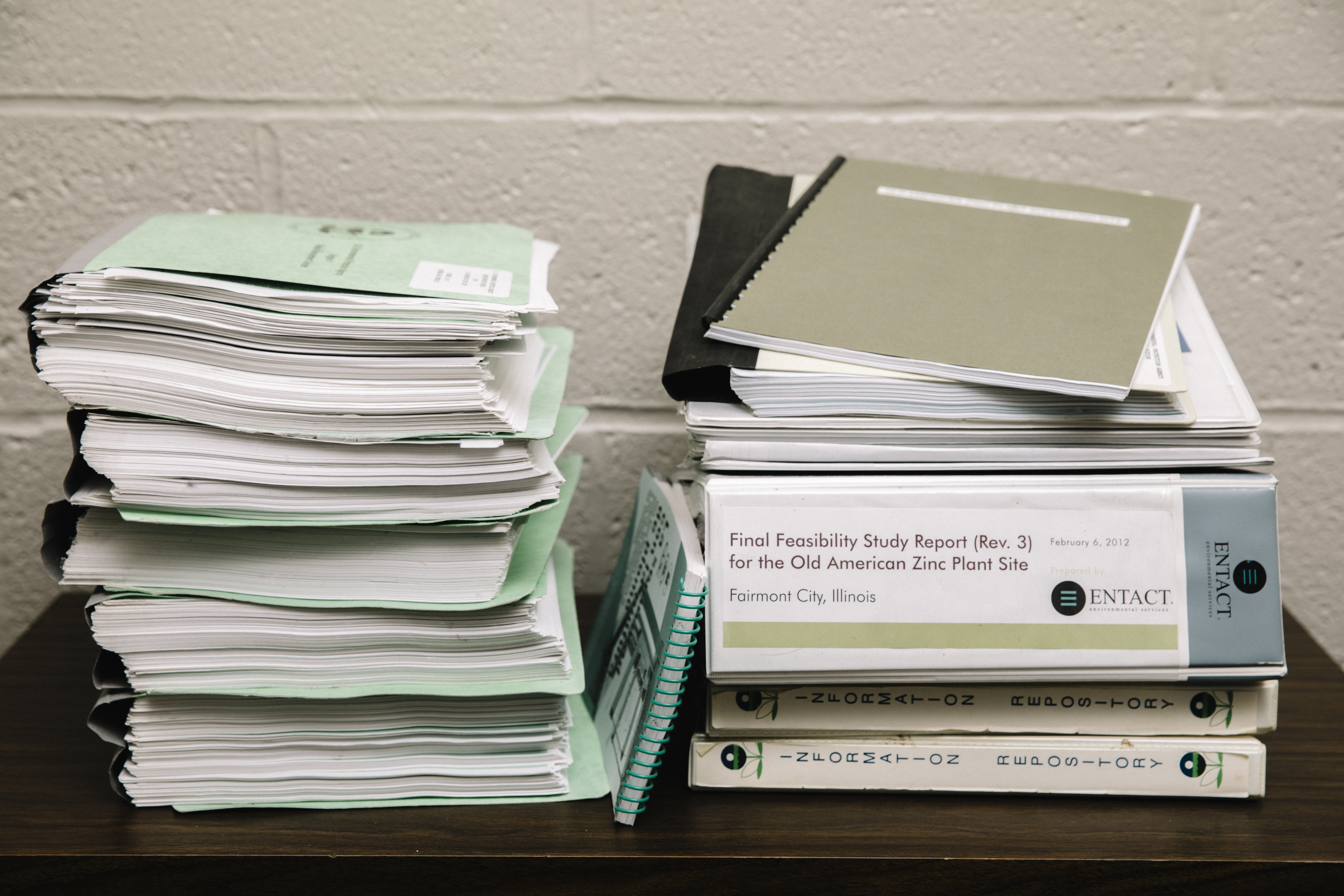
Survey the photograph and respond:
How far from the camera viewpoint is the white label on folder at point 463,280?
1.78ft

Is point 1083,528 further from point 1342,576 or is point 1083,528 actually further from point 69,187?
point 69,187

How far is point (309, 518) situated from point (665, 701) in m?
0.23

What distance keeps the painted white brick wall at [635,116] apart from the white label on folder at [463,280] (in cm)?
38

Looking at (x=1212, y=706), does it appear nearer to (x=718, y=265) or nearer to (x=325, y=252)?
(x=718, y=265)

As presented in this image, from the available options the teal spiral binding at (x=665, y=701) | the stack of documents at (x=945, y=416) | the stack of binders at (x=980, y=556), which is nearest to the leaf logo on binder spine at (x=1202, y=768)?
the stack of binders at (x=980, y=556)

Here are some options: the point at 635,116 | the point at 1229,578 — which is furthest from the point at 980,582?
the point at 635,116

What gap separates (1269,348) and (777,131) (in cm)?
58

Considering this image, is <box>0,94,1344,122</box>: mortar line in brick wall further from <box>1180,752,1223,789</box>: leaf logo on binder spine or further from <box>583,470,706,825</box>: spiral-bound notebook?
<box>1180,752,1223,789</box>: leaf logo on binder spine

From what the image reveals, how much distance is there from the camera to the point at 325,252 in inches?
23.2

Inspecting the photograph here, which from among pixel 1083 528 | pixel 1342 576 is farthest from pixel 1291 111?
pixel 1083 528

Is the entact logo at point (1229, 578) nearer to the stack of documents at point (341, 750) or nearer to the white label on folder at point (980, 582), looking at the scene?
the white label on folder at point (980, 582)

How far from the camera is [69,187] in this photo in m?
0.93

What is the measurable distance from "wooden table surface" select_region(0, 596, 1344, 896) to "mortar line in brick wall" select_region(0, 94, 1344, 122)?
643 millimetres

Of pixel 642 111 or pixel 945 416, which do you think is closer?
pixel 945 416
